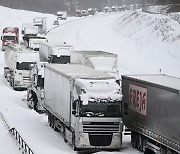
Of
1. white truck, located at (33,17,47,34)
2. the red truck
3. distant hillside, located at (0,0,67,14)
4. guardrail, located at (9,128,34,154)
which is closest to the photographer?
guardrail, located at (9,128,34,154)

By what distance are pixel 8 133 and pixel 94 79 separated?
5956 mm

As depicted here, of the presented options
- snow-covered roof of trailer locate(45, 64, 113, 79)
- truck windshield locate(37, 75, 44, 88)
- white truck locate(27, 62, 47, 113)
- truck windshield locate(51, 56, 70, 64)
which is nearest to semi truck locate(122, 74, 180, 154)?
snow-covered roof of trailer locate(45, 64, 113, 79)

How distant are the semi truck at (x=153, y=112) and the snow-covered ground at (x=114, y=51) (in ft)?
4.17

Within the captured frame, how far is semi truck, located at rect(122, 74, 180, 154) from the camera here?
1695cm

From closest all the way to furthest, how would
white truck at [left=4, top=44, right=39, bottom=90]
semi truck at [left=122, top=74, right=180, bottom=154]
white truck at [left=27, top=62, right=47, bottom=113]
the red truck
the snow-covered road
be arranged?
semi truck at [left=122, top=74, right=180, bottom=154] < white truck at [left=27, top=62, right=47, bottom=113] < white truck at [left=4, top=44, right=39, bottom=90] < the snow-covered road < the red truck

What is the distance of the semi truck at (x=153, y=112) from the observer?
16955 millimetres

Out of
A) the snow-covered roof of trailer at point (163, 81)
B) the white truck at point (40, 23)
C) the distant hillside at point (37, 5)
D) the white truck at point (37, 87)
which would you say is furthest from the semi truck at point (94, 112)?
the distant hillside at point (37, 5)

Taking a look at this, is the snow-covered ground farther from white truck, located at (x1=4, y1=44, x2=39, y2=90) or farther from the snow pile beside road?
white truck, located at (x1=4, y1=44, x2=39, y2=90)

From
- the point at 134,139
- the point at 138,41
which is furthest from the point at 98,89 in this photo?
the point at 138,41

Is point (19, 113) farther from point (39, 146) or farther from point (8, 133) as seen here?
point (39, 146)

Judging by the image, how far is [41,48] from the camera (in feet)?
137

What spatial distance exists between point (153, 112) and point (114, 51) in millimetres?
42253

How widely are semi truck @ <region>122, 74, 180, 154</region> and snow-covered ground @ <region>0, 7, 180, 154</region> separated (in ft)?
4.17

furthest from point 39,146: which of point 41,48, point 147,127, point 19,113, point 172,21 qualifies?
point 172,21
